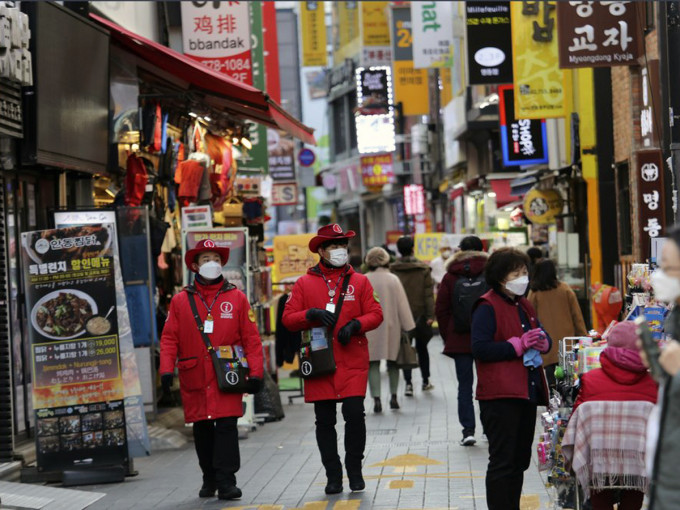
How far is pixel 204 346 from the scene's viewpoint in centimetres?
986

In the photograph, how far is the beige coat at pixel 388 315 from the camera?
15.0 metres

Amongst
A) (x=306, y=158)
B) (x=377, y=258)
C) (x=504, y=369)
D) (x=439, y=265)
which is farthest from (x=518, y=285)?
(x=306, y=158)

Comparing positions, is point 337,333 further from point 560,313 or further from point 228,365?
point 560,313

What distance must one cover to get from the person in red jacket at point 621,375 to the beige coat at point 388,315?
823 centimetres

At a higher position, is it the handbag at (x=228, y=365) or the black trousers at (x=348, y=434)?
the handbag at (x=228, y=365)

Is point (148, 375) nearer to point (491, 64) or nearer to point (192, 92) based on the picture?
point (192, 92)

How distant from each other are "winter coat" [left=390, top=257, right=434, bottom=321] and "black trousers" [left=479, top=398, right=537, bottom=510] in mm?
9071

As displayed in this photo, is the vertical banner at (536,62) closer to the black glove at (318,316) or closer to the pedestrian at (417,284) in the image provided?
the pedestrian at (417,284)

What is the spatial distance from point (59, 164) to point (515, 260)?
578 centimetres

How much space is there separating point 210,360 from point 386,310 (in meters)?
5.54

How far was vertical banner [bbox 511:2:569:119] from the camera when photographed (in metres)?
20.2

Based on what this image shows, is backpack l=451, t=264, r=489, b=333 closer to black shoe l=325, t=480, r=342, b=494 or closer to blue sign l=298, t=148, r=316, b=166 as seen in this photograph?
black shoe l=325, t=480, r=342, b=494

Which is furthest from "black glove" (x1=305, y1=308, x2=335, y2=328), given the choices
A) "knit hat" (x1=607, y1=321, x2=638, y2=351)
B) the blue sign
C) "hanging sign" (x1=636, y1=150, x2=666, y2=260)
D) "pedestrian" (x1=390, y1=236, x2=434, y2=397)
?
the blue sign

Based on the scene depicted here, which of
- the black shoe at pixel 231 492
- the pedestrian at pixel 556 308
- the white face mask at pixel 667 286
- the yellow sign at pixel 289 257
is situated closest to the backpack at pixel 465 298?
the pedestrian at pixel 556 308
